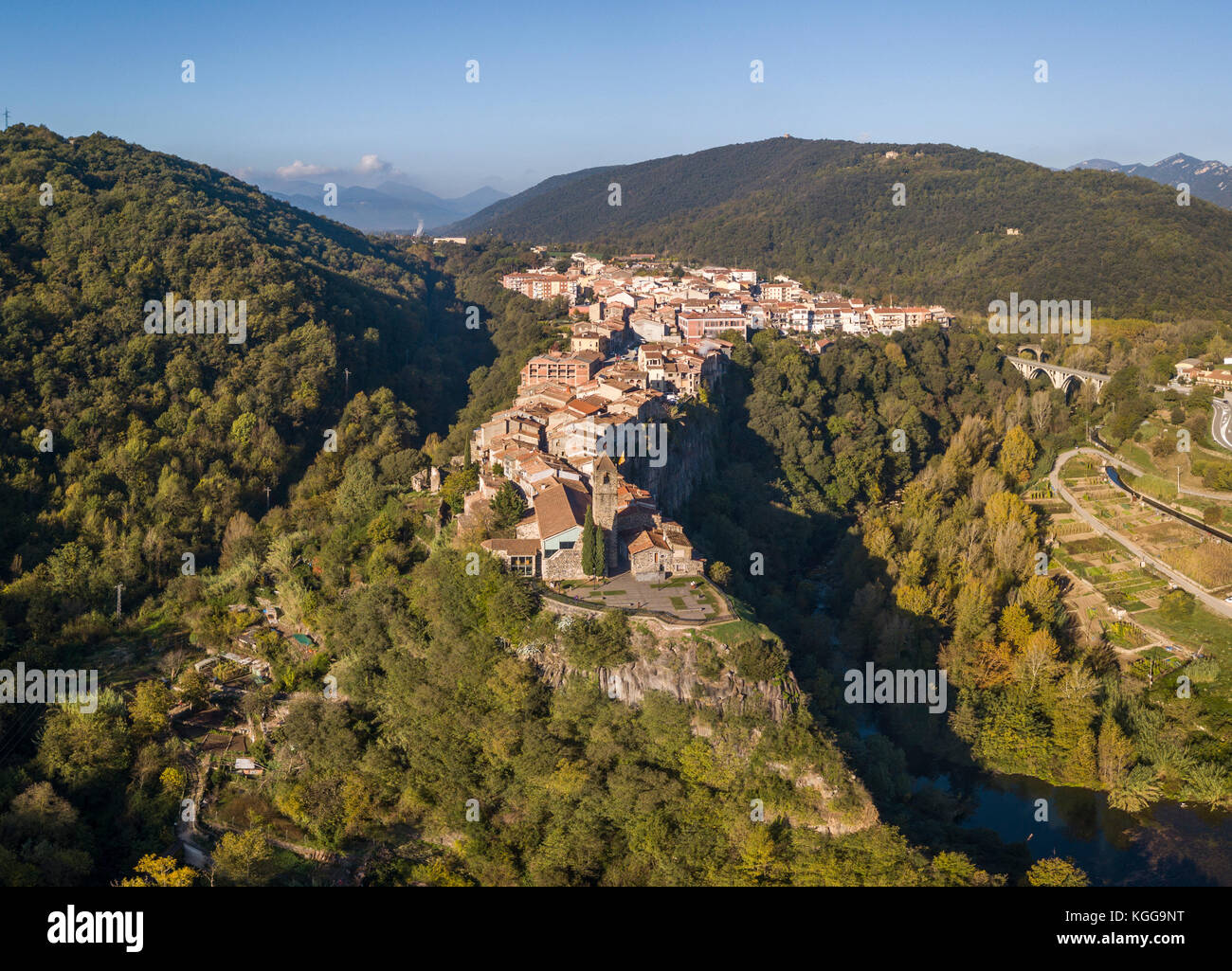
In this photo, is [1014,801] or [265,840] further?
[1014,801]

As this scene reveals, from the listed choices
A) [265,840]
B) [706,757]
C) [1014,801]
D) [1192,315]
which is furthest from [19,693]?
[1192,315]

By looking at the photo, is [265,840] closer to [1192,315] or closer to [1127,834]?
[1127,834]

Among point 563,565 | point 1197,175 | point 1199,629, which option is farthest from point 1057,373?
point 1197,175

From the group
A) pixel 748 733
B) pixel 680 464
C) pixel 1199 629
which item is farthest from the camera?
pixel 680 464

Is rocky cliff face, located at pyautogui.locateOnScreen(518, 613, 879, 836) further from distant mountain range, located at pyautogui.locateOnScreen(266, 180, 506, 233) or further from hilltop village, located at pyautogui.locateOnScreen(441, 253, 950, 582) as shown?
distant mountain range, located at pyautogui.locateOnScreen(266, 180, 506, 233)

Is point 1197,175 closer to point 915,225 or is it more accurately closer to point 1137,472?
point 915,225

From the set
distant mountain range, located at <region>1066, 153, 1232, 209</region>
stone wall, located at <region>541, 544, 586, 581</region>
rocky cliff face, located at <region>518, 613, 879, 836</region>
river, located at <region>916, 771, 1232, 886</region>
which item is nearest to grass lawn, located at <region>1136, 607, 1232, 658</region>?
river, located at <region>916, 771, 1232, 886</region>

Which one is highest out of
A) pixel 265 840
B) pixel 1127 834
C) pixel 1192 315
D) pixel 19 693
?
pixel 1192 315

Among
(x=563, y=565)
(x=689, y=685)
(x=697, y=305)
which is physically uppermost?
(x=697, y=305)
